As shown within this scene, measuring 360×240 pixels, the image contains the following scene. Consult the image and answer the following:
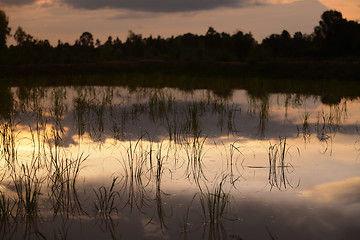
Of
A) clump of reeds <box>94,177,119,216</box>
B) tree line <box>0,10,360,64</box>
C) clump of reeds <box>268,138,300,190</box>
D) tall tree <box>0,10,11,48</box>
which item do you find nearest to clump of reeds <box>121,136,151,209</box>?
clump of reeds <box>94,177,119,216</box>

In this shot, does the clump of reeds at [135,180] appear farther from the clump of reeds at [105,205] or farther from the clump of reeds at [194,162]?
the clump of reeds at [194,162]

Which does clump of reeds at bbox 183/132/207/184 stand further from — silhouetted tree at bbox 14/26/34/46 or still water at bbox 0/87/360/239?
silhouetted tree at bbox 14/26/34/46

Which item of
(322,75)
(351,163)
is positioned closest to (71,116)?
(351,163)

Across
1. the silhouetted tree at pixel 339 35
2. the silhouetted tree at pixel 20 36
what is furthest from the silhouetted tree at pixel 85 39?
the silhouetted tree at pixel 339 35

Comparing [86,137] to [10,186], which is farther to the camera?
[86,137]

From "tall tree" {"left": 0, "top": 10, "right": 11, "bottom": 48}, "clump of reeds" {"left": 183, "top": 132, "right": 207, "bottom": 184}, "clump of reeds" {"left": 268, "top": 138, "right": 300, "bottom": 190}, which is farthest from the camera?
"tall tree" {"left": 0, "top": 10, "right": 11, "bottom": 48}

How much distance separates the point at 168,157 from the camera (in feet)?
20.7

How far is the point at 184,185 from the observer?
496 centimetres

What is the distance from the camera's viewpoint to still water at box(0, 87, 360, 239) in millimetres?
3768

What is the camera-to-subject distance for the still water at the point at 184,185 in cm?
377

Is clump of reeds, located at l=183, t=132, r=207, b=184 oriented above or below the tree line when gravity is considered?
below

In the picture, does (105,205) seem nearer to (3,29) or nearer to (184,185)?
(184,185)

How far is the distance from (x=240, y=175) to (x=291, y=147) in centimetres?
212

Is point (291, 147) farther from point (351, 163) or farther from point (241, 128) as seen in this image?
point (241, 128)
